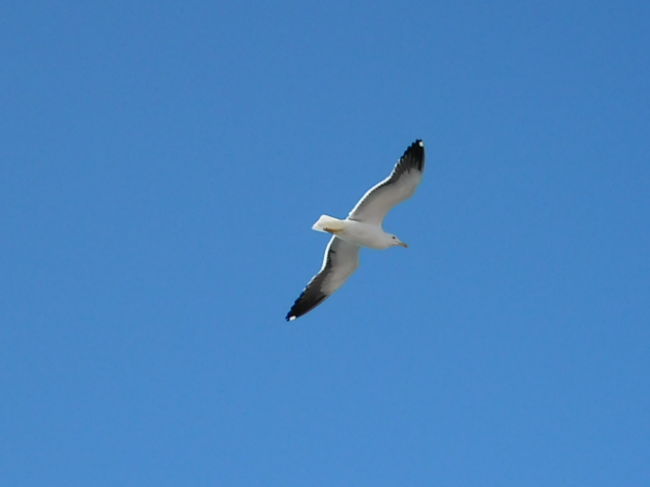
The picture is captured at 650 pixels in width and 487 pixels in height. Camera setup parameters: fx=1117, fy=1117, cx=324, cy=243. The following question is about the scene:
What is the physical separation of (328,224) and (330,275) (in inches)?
69.2

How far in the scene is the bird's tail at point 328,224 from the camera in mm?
19078

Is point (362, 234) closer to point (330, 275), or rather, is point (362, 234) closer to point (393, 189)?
point (393, 189)

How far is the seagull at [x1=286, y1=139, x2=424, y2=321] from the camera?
1834cm

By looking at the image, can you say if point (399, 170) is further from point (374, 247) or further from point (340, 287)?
point (340, 287)

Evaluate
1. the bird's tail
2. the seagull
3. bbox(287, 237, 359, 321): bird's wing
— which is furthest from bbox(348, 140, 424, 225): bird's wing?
bbox(287, 237, 359, 321): bird's wing

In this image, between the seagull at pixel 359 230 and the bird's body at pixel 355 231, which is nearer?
the seagull at pixel 359 230

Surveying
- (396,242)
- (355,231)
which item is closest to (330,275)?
(396,242)

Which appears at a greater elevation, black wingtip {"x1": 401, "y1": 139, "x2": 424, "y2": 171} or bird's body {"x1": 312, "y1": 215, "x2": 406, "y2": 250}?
black wingtip {"x1": 401, "y1": 139, "x2": 424, "y2": 171}

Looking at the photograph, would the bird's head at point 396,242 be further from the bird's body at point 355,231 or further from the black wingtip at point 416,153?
the black wingtip at point 416,153

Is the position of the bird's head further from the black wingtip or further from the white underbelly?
the black wingtip

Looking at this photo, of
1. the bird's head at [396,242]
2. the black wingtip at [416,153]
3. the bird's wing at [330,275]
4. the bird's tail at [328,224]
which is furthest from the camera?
the bird's wing at [330,275]

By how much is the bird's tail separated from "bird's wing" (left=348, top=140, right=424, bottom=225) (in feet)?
0.92

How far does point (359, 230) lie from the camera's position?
63.2ft

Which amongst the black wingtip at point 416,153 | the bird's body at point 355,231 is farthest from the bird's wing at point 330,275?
the black wingtip at point 416,153
